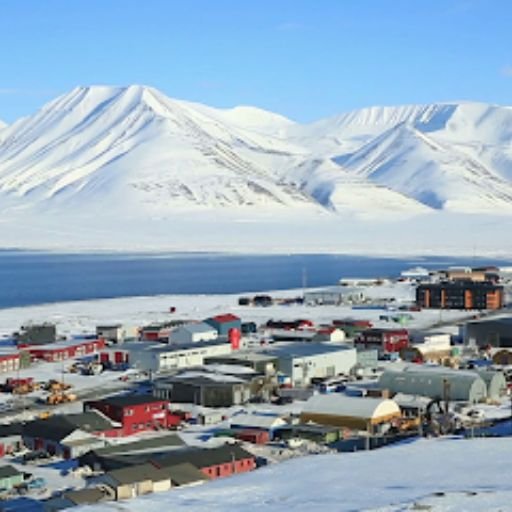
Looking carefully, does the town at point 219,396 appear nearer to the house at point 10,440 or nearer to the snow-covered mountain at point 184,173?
the house at point 10,440

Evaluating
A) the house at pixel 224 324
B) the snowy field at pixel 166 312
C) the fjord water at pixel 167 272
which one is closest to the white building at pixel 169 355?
the house at pixel 224 324

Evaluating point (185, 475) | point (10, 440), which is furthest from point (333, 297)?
point (185, 475)

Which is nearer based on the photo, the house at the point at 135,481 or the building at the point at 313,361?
the house at the point at 135,481

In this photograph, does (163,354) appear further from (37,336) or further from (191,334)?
(37,336)

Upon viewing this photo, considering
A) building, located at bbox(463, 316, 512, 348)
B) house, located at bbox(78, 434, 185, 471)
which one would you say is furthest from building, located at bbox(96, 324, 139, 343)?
house, located at bbox(78, 434, 185, 471)

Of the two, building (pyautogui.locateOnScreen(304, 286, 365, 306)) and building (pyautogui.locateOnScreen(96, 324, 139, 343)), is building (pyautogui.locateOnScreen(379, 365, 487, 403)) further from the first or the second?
building (pyautogui.locateOnScreen(304, 286, 365, 306))
